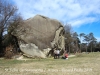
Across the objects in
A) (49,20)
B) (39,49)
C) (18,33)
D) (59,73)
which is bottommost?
(59,73)

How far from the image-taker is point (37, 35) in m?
22.1

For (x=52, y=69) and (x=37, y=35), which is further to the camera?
(x=37, y=35)

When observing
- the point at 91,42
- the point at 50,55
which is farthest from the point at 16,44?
the point at 91,42

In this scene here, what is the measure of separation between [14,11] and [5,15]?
5.27ft

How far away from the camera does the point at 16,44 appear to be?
2262 centimetres

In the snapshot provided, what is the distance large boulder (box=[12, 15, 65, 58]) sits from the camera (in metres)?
21.3

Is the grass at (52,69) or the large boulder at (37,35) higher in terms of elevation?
the large boulder at (37,35)

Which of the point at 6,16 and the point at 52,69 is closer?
the point at 52,69

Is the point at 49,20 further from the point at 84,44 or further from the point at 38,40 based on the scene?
the point at 84,44

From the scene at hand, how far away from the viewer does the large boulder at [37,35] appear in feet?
69.8

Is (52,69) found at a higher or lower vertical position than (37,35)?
lower

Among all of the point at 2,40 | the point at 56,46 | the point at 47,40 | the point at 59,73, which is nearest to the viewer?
the point at 59,73

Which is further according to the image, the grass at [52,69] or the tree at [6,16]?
the tree at [6,16]

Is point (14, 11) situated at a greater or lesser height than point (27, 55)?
greater
